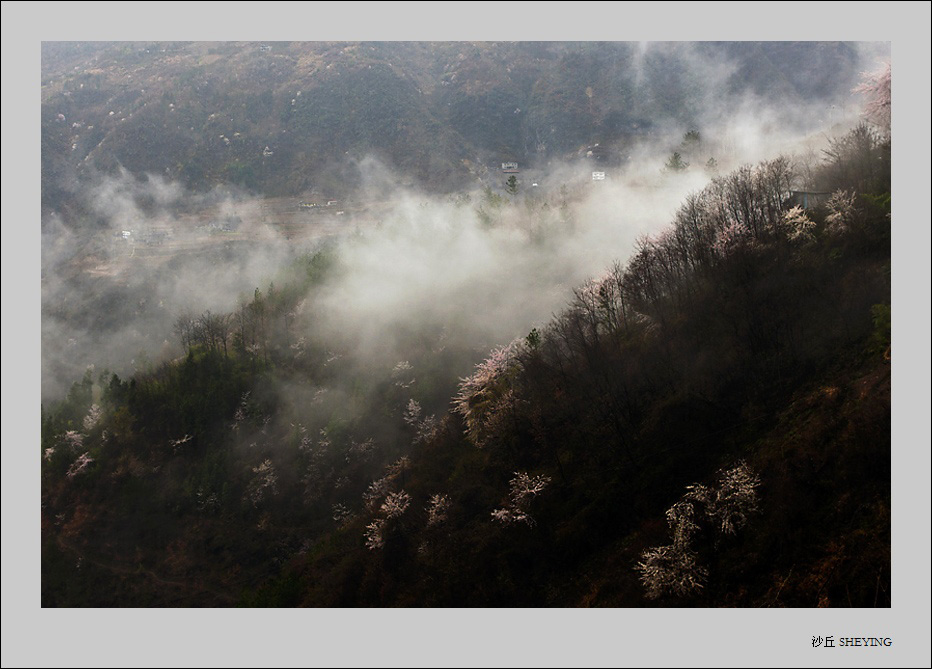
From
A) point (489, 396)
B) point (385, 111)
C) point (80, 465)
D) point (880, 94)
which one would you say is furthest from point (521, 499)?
point (385, 111)

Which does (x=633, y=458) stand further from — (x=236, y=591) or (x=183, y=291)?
(x=183, y=291)

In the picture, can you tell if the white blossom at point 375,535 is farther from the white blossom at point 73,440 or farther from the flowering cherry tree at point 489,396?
the white blossom at point 73,440

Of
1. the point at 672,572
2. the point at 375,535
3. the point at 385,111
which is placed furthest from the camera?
the point at 385,111

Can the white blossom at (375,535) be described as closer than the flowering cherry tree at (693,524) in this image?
No

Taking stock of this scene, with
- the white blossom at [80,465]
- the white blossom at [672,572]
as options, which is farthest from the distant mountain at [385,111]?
the white blossom at [672,572]

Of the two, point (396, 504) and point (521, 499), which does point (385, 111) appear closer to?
point (396, 504)

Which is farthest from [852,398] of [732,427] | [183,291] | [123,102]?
[123,102]
